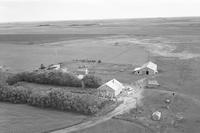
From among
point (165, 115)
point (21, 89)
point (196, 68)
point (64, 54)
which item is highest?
point (64, 54)

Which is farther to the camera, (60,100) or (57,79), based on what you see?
(57,79)

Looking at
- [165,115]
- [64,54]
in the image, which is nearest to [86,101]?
[165,115]

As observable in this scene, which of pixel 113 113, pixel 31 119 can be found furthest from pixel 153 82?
pixel 31 119

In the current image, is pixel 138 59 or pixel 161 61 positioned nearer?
pixel 161 61

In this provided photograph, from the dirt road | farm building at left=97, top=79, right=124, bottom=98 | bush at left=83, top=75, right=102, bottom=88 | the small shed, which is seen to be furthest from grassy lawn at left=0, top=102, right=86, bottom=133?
the small shed

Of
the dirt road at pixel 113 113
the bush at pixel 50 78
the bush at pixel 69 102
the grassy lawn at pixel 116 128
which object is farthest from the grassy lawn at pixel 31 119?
the bush at pixel 50 78

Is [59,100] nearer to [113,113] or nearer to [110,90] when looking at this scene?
[113,113]

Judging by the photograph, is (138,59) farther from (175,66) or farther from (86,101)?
(86,101)
